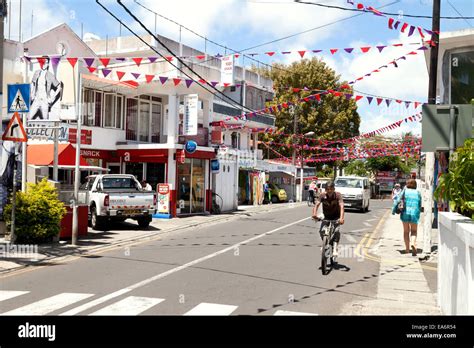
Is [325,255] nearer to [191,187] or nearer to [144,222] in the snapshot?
[144,222]

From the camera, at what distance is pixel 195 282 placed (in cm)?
898

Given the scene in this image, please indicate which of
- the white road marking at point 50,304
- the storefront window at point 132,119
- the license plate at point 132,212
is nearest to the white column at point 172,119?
Answer: the storefront window at point 132,119

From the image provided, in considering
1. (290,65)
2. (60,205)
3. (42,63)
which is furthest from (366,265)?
(290,65)

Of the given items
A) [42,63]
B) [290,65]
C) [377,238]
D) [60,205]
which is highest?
[290,65]

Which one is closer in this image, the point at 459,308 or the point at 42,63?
Result: the point at 459,308

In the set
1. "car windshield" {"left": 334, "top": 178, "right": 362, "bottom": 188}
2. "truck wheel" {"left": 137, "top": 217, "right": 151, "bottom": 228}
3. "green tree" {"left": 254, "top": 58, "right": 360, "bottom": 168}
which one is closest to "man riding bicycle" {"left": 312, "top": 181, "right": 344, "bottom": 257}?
"truck wheel" {"left": 137, "top": 217, "right": 151, "bottom": 228}

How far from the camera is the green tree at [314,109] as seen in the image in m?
50.6

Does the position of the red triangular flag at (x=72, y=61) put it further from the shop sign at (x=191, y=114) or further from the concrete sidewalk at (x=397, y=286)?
the shop sign at (x=191, y=114)

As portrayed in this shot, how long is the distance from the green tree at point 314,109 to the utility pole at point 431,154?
36.5m

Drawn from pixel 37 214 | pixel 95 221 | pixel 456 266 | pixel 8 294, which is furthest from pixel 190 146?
pixel 456 266

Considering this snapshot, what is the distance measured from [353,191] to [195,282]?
21.5 meters

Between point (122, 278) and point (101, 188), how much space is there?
33.6ft

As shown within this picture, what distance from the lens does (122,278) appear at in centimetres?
934
